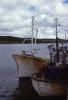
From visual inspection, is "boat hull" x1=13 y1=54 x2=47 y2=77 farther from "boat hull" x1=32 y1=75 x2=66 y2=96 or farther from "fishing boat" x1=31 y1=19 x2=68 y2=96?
"boat hull" x1=32 y1=75 x2=66 y2=96

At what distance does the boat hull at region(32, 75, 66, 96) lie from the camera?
2938cm

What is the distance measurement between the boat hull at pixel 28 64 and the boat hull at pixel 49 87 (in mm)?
11870

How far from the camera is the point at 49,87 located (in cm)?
2958

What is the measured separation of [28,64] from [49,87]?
45.0ft

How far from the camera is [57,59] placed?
1453 inches

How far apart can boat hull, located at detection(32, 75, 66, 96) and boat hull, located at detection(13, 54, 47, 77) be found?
11.9 m

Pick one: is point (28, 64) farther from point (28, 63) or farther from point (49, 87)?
point (49, 87)

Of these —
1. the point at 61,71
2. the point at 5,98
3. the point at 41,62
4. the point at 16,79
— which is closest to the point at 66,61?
the point at 61,71

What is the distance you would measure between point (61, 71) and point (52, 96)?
2.14m

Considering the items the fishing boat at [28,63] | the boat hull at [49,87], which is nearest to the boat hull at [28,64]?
the fishing boat at [28,63]

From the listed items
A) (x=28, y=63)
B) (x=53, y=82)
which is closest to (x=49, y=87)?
(x=53, y=82)

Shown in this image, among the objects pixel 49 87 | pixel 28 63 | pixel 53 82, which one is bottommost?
pixel 49 87

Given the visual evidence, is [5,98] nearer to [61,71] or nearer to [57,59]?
[61,71]

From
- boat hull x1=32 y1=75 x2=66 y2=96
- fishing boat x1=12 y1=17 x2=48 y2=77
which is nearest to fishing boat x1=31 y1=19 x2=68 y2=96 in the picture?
boat hull x1=32 y1=75 x2=66 y2=96
